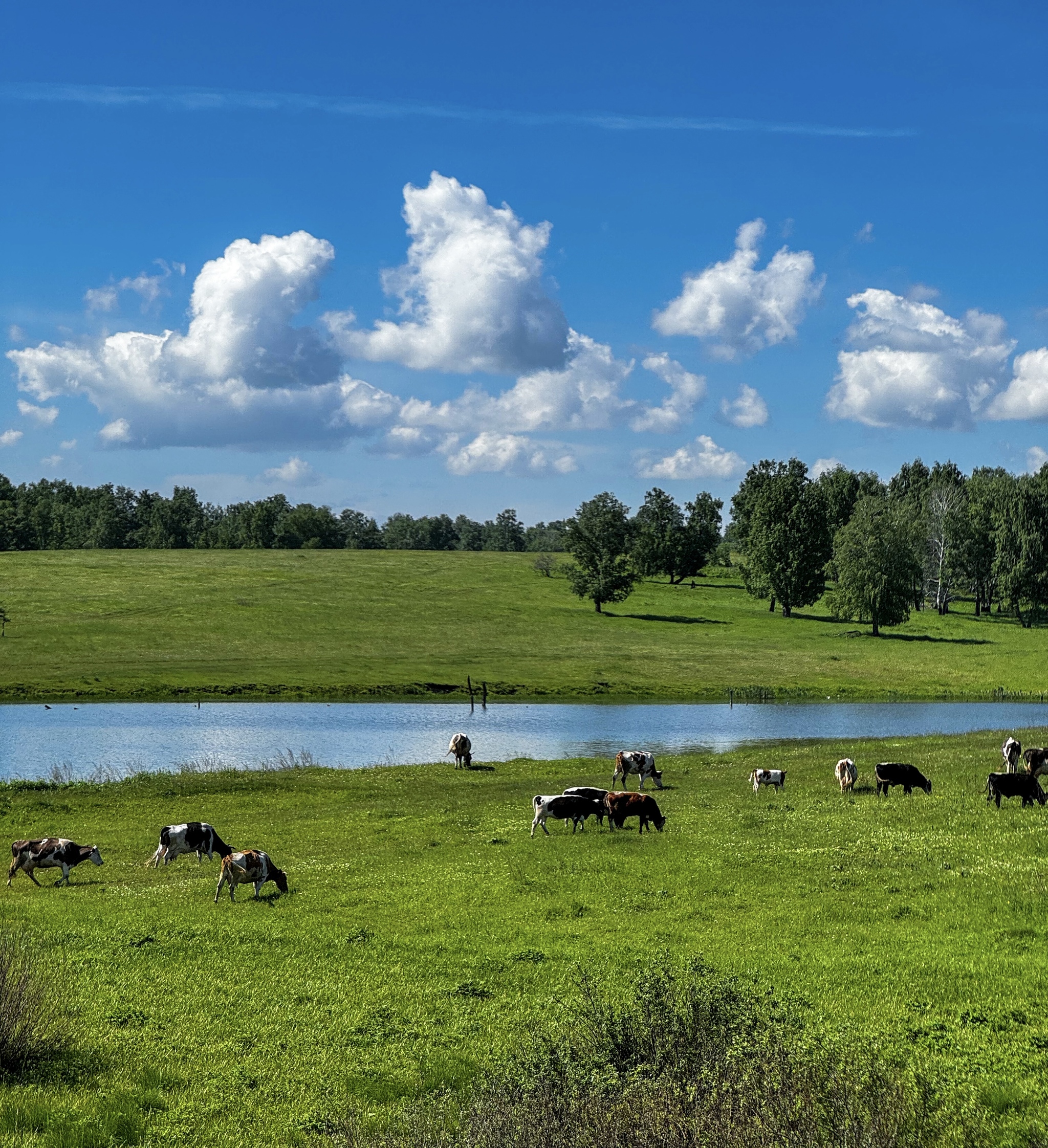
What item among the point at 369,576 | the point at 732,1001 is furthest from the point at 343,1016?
the point at 369,576

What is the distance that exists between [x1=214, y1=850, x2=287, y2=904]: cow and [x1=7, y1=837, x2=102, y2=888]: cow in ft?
14.4

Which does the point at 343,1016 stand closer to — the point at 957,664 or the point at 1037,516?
the point at 957,664

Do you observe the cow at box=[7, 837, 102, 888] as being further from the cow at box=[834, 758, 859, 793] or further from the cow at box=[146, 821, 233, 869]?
the cow at box=[834, 758, 859, 793]

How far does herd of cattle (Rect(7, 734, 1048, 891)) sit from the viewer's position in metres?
22.0

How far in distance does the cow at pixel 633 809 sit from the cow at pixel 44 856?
13854mm

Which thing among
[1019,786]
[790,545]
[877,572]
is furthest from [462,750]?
[790,545]

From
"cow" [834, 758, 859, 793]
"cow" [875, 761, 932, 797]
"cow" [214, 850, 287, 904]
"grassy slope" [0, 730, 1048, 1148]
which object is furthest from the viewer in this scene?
"cow" [834, 758, 859, 793]

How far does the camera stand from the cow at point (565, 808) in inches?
1115

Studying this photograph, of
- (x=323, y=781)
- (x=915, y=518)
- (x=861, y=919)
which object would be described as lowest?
(x=323, y=781)

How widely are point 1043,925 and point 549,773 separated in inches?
1067

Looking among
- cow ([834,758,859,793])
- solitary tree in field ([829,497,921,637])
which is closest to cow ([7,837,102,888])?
cow ([834,758,859,793])

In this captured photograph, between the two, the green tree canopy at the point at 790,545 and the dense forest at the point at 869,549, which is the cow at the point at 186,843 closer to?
the dense forest at the point at 869,549

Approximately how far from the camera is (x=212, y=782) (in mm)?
39938

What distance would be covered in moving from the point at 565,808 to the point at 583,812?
0.55 meters
